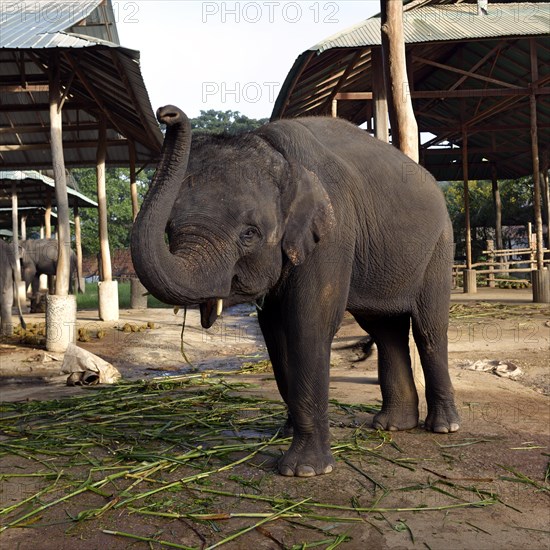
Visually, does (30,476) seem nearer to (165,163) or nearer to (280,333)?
(280,333)

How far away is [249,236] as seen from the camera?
4051 mm

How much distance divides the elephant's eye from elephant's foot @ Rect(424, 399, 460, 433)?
218 centimetres

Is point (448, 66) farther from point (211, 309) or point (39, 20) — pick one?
point (211, 309)

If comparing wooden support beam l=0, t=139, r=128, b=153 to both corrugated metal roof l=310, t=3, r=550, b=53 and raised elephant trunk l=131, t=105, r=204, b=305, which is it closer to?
corrugated metal roof l=310, t=3, r=550, b=53

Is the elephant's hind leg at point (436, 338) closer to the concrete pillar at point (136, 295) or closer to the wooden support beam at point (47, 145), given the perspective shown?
the wooden support beam at point (47, 145)

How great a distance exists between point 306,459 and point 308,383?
A: 0.44m

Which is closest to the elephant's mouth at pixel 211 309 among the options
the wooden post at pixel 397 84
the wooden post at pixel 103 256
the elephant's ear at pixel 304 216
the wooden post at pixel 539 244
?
the elephant's ear at pixel 304 216

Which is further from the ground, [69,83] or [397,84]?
[69,83]

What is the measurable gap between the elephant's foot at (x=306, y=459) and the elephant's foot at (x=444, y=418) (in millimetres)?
1269

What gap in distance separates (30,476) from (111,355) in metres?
6.62

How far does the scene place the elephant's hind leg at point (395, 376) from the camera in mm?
5461

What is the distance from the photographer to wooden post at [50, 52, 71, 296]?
37.1 feet

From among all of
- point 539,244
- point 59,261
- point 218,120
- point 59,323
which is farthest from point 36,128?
point 218,120

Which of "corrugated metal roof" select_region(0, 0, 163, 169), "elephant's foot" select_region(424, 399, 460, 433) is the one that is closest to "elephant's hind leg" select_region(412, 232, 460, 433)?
"elephant's foot" select_region(424, 399, 460, 433)
